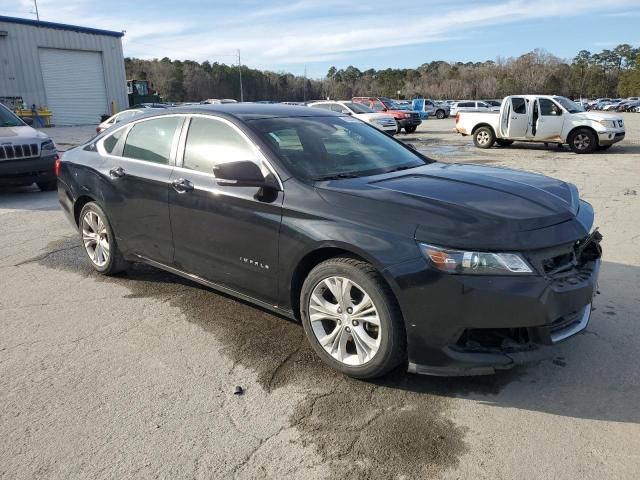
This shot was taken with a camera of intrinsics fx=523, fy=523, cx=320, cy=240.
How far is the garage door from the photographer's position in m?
31.8

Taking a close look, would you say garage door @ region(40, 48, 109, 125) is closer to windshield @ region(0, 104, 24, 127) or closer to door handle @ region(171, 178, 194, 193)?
windshield @ region(0, 104, 24, 127)

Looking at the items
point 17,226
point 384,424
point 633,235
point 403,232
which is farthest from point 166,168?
point 633,235

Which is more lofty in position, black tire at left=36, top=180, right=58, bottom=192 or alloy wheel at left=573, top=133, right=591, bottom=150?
alloy wheel at left=573, top=133, right=591, bottom=150

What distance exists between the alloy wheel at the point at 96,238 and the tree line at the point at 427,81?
77.4 meters

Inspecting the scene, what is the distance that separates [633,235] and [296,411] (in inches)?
206

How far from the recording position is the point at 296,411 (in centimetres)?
292

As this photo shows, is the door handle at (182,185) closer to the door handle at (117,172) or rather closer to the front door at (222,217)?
the front door at (222,217)

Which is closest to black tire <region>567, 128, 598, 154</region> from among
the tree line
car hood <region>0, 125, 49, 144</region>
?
car hood <region>0, 125, 49, 144</region>

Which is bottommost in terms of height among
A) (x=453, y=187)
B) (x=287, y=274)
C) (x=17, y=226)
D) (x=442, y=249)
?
(x=17, y=226)

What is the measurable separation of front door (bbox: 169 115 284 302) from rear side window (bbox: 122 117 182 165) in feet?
0.76

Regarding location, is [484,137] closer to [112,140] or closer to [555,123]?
[555,123]

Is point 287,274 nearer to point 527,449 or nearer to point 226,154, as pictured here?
point 226,154

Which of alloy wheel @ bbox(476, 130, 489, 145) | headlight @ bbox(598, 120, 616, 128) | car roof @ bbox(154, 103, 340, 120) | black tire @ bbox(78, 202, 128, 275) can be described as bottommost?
alloy wheel @ bbox(476, 130, 489, 145)

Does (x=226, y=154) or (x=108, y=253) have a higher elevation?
(x=226, y=154)
